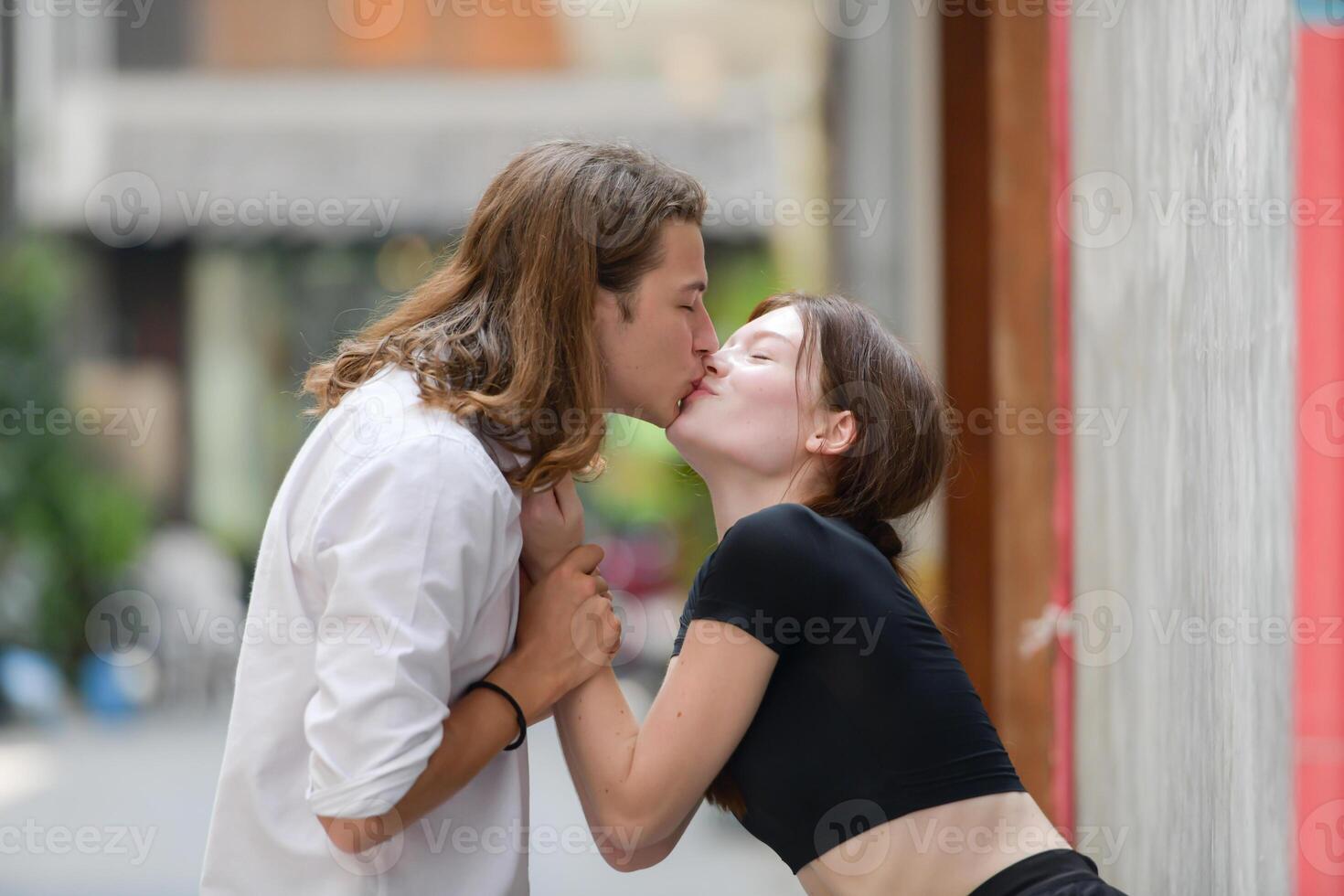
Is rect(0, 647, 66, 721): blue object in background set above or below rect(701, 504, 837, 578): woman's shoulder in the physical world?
below

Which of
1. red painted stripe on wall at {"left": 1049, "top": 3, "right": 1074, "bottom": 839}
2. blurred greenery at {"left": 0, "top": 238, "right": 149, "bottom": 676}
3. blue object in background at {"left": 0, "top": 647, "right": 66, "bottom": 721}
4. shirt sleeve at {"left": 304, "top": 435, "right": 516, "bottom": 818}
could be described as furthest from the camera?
blurred greenery at {"left": 0, "top": 238, "right": 149, "bottom": 676}

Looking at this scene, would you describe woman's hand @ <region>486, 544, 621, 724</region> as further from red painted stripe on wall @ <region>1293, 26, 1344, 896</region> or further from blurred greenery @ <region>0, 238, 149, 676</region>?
blurred greenery @ <region>0, 238, 149, 676</region>

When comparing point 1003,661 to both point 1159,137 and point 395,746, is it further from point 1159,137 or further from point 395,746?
point 395,746

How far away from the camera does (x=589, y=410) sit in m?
1.97

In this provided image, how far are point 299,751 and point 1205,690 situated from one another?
1411mm

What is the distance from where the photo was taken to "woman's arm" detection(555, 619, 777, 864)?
6.44 ft

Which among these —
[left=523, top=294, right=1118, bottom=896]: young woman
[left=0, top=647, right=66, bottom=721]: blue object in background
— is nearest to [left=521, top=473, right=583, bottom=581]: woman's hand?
[left=523, top=294, right=1118, bottom=896]: young woman

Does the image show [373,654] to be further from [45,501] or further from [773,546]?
[45,501]

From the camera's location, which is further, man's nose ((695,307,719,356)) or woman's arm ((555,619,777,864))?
man's nose ((695,307,719,356))

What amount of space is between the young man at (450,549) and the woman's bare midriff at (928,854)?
453 millimetres

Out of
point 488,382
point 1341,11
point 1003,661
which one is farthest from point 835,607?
point 1003,661

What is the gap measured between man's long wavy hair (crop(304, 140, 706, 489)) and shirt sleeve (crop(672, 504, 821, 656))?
0.25 meters

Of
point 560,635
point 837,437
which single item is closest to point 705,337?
point 837,437

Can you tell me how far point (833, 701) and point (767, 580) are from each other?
0.66 ft
